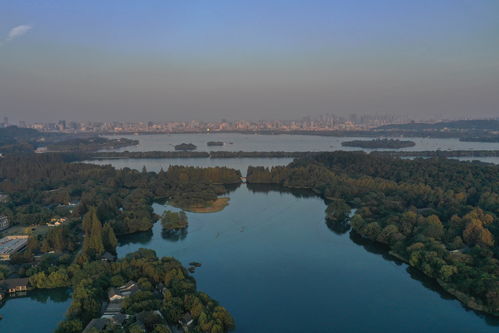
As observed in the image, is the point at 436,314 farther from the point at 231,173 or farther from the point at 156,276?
the point at 231,173

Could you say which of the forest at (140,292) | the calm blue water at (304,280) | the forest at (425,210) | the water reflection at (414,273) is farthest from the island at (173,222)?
the water reflection at (414,273)

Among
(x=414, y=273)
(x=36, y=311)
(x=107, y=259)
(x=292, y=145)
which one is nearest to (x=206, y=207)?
(x=107, y=259)

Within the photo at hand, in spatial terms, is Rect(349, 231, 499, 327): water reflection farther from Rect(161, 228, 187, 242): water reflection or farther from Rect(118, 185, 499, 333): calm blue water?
Rect(161, 228, 187, 242): water reflection

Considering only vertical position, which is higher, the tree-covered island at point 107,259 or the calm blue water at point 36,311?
the tree-covered island at point 107,259

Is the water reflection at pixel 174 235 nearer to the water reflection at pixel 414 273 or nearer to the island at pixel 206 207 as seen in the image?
the island at pixel 206 207

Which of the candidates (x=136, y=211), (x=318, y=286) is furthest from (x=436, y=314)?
(x=136, y=211)

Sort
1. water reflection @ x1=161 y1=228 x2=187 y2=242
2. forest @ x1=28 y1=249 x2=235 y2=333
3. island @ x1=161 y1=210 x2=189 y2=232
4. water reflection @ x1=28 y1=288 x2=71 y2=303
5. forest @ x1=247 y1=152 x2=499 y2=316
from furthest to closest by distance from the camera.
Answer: island @ x1=161 y1=210 x2=189 y2=232 < water reflection @ x1=161 y1=228 x2=187 y2=242 < forest @ x1=247 y1=152 x2=499 y2=316 < water reflection @ x1=28 y1=288 x2=71 y2=303 < forest @ x1=28 y1=249 x2=235 y2=333

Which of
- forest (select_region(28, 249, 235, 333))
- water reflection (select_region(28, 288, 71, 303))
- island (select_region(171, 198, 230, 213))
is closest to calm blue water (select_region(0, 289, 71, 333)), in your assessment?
water reflection (select_region(28, 288, 71, 303))
